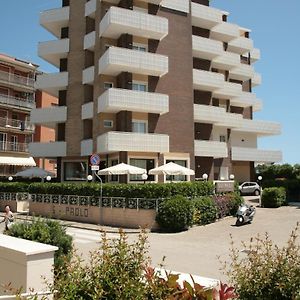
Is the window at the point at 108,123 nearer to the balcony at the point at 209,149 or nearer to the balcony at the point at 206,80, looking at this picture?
the balcony at the point at 209,149

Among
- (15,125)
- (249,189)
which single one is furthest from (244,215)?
(15,125)

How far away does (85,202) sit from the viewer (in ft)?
79.0

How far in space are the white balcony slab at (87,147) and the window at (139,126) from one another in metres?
3.96

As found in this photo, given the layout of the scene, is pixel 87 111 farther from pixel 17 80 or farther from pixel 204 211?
pixel 17 80

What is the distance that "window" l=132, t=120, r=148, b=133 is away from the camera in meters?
30.7

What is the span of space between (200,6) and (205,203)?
2266cm

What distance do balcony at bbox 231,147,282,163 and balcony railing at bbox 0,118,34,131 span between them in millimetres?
27810

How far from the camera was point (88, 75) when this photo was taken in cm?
3297

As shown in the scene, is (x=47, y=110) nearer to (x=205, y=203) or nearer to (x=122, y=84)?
(x=122, y=84)

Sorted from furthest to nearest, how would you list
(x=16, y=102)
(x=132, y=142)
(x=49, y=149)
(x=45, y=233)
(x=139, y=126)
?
1. (x=16, y=102)
2. (x=49, y=149)
3. (x=139, y=126)
4. (x=132, y=142)
5. (x=45, y=233)

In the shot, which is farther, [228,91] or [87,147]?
[228,91]

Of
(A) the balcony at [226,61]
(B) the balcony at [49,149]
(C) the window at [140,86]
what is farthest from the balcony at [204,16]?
(B) the balcony at [49,149]

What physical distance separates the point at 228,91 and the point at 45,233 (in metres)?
35.0

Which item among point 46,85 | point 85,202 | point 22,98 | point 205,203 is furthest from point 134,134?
point 22,98
